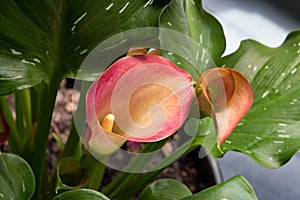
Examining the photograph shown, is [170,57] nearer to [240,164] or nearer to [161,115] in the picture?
[161,115]

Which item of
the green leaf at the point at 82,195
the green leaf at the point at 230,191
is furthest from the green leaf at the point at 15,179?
the green leaf at the point at 230,191

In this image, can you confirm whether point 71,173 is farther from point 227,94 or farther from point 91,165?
point 227,94

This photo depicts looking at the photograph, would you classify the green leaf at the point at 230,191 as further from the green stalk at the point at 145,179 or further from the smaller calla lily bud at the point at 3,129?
the smaller calla lily bud at the point at 3,129

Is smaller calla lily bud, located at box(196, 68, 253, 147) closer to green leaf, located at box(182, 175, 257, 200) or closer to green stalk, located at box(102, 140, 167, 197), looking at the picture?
green leaf, located at box(182, 175, 257, 200)

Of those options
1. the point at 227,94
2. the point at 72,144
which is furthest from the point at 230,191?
the point at 72,144

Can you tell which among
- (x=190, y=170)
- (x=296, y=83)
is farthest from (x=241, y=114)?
(x=190, y=170)
